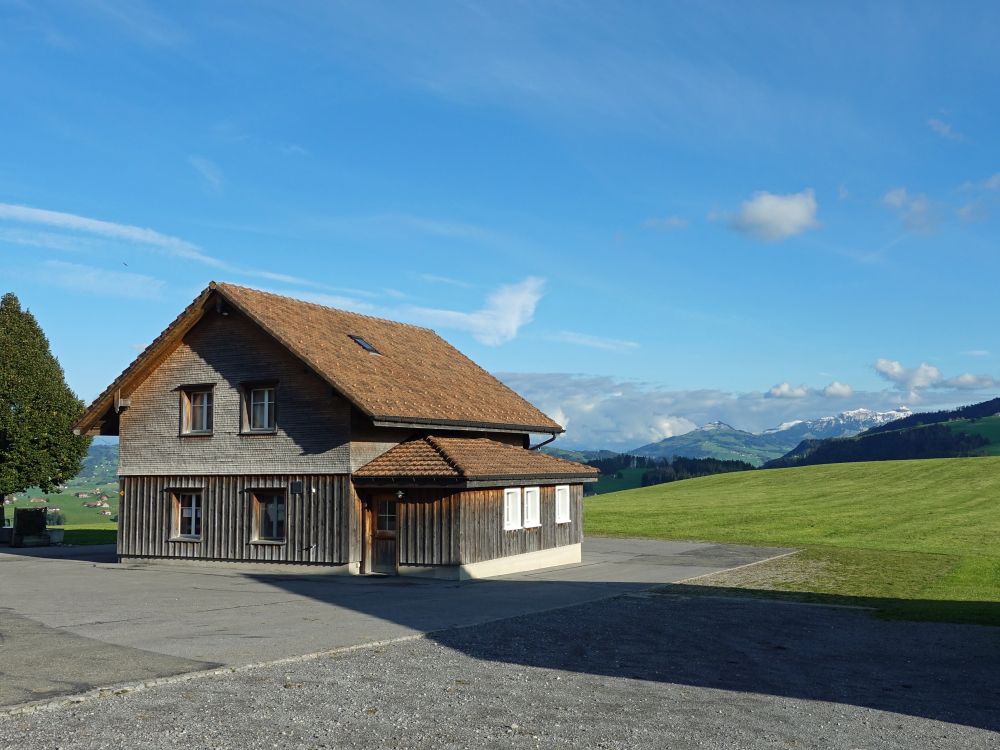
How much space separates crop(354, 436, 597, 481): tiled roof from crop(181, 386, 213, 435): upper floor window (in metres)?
5.78

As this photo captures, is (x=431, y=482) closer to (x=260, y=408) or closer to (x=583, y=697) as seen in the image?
(x=260, y=408)

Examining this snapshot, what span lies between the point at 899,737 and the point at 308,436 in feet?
63.8

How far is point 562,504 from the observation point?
3097 centimetres

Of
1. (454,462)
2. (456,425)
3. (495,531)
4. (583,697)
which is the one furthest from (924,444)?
(583,697)

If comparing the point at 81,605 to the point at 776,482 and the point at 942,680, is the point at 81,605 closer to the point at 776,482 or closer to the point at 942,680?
the point at 942,680

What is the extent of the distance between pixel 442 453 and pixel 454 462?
2.59ft

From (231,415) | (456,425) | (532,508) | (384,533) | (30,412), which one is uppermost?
(30,412)

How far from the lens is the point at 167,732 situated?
935 centimetres

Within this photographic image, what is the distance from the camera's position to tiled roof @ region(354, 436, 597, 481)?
25.1 m

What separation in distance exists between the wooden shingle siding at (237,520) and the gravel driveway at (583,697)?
35.4ft

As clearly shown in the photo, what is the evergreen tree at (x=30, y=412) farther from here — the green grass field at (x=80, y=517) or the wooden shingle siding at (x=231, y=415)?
the wooden shingle siding at (x=231, y=415)

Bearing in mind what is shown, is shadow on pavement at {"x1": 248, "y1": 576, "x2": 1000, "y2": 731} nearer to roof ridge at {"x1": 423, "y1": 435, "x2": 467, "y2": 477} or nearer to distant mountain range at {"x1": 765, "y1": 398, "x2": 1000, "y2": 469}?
roof ridge at {"x1": 423, "y1": 435, "x2": 467, "y2": 477}

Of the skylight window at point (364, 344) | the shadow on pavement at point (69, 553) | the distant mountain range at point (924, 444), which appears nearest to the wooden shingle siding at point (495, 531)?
the skylight window at point (364, 344)

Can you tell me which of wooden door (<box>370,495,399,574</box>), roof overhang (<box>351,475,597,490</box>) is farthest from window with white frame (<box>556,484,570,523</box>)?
wooden door (<box>370,495,399,574</box>)
